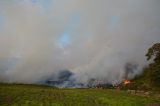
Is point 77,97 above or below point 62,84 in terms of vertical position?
below

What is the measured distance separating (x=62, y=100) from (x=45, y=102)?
4830 mm

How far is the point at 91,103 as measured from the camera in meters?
67.1

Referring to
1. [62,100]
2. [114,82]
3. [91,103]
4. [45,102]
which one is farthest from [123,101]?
[114,82]

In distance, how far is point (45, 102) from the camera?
66750 mm

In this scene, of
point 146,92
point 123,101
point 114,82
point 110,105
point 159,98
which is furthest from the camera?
point 114,82

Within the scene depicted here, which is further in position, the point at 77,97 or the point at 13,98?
the point at 77,97

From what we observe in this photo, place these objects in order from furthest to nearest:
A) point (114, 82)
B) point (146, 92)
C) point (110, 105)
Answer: point (114, 82) → point (146, 92) → point (110, 105)

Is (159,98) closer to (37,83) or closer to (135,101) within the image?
(135,101)

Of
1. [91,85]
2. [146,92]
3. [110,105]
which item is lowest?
[110,105]

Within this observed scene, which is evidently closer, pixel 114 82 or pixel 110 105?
pixel 110 105

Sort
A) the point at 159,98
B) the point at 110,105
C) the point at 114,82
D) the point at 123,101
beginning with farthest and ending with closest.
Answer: the point at 114,82 < the point at 159,98 < the point at 123,101 < the point at 110,105

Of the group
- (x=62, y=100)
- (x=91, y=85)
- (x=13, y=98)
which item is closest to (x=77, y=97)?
(x=62, y=100)

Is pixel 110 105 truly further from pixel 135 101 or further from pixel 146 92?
pixel 146 92

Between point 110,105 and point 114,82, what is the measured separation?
66753 millimetres
